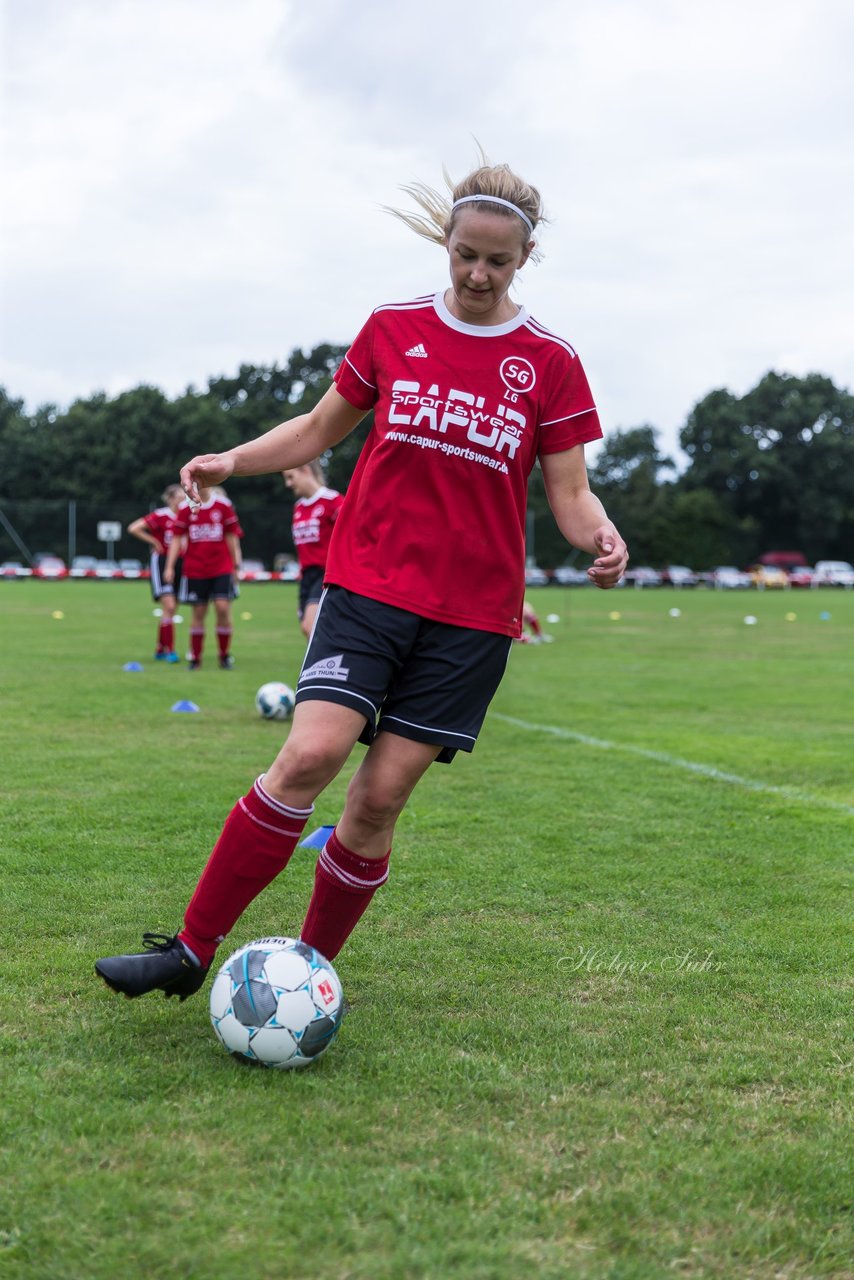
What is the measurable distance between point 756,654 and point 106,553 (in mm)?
38361

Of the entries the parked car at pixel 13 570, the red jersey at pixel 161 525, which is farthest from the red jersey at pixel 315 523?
the parked car at pixel 13 570

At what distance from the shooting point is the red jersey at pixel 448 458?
3.35 m

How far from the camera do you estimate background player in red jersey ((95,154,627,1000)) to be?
3.28 meters

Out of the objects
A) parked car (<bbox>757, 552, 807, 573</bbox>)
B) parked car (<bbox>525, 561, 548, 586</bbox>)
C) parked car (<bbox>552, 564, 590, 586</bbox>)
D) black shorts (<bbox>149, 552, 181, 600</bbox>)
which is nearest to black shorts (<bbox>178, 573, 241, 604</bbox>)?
black shorts (<bbox>149, 552, 181, 600</bbox>)

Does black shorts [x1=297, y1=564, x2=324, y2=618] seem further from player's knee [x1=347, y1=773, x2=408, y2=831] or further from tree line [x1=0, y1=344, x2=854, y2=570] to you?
tree line [x1=0, y1=344, x2=854, y2=570]

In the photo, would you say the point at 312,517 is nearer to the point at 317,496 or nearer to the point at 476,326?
the point at 317,496

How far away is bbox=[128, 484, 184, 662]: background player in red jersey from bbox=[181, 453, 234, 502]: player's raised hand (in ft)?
35.7

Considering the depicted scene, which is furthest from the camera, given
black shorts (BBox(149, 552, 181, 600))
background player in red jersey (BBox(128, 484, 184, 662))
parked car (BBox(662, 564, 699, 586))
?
parked car (BBox(662, 564, 699, 586))

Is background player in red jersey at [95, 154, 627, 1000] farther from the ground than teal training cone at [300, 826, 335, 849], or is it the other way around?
background player in red jersey at [95, 154, 627, 1000]

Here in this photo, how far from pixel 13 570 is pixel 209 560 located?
37.6 metres

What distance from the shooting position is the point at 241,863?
3.29 meters

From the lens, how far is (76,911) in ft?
14.1

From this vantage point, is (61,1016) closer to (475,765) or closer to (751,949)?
(751,949)

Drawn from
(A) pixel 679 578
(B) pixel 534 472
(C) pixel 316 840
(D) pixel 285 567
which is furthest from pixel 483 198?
(A) pixel 679 578
